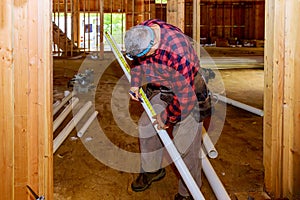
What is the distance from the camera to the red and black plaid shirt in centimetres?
221

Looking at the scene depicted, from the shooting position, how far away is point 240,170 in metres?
3.05

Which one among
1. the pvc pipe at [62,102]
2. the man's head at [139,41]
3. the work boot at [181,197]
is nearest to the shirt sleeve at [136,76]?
the man's head at [139,41]

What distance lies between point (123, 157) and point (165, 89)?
103 cm

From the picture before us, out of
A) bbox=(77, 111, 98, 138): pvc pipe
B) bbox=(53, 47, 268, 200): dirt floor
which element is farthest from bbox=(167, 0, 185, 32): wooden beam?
bbox=(77, 111, 98, 138): pvc pipe

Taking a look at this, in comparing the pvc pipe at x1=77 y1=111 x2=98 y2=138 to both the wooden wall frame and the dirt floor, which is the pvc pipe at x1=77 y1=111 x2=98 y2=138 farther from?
the wooden wall frame

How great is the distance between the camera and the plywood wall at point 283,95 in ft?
6.84

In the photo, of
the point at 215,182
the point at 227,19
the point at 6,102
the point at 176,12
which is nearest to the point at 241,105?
the point at 176,12

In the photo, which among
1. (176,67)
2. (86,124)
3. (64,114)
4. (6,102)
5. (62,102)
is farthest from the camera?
(62,102)

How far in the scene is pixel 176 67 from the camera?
7.27 ft

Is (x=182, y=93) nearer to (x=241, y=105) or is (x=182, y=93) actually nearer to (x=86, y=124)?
(x=86, y=124)

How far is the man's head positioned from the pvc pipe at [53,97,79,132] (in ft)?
6.53

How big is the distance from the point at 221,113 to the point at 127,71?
75.8 inches

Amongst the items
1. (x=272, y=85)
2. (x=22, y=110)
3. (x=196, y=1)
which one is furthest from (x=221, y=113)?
(x=22, y=110)

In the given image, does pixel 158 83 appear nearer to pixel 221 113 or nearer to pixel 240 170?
pixel 240 170
